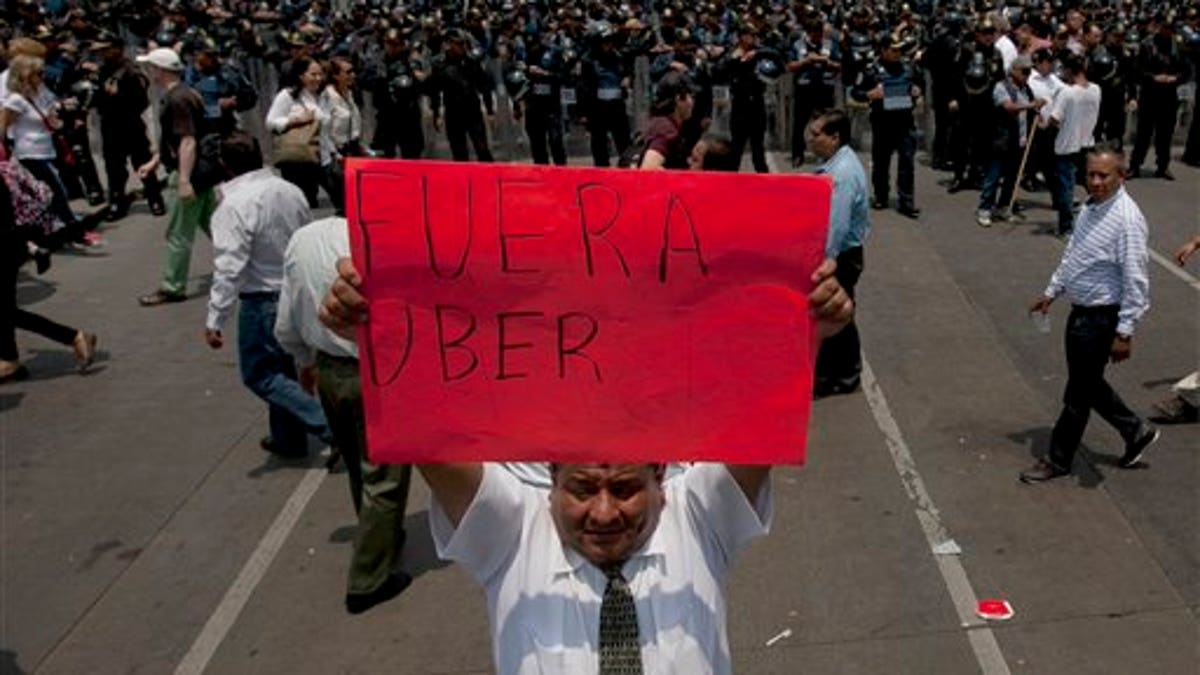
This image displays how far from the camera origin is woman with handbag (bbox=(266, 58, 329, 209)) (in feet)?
31.5

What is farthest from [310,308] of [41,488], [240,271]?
[41,488]

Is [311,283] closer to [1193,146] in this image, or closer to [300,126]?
[300,126]

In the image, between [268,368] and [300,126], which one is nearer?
[268,368]

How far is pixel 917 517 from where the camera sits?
5.66 meters

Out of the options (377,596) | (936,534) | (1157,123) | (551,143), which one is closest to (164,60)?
(551,143)

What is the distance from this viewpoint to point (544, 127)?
14.0m

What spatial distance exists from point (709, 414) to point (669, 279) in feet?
0.89

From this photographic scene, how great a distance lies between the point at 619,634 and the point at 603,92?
38.0 feet

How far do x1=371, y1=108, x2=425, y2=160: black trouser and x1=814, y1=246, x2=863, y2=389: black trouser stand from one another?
791 centimetres

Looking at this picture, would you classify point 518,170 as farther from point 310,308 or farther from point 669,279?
point 310,308

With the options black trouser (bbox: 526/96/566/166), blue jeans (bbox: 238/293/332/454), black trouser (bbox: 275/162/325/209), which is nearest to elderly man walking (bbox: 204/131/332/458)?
blue jeans (bbox: 238/293/332/454)

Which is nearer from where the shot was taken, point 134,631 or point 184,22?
point 134,631

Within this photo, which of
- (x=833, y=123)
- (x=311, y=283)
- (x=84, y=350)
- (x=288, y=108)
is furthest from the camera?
(x=288, y=108)

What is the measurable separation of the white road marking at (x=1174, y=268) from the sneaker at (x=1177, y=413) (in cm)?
277
